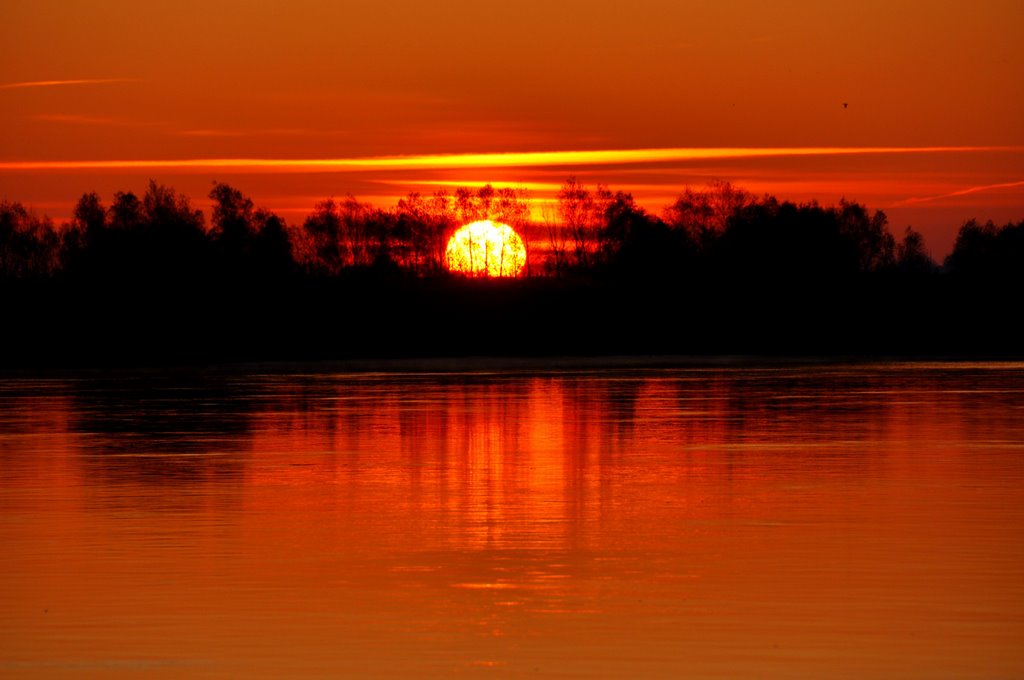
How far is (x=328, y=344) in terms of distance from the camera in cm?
11962

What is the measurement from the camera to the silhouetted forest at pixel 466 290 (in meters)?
118

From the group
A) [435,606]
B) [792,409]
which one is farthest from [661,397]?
[435,606]

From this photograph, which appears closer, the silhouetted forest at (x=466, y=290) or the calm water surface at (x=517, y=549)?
the calm water surface at (x=517, y=549)

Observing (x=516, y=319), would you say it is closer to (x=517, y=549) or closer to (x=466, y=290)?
(x=466, y=290)

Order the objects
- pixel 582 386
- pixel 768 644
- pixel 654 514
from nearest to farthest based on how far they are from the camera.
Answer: pixel 768 644, pixel 654 514, pixel 582 386

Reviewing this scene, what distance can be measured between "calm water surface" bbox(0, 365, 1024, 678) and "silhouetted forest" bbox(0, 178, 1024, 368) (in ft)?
247

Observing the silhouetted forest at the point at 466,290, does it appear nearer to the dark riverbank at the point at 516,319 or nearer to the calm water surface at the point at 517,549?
the dark riverbank at the point at 516,319

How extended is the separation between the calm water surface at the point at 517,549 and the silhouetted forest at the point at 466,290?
75356 millimetres

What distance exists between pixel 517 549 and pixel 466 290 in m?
112

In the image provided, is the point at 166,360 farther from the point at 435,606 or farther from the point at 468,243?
the point at 435,606

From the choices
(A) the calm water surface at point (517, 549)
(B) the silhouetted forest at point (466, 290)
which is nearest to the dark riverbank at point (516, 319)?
(B) the silhouetted forest at point (466, 290)

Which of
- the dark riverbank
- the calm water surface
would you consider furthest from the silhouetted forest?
the calm water surface

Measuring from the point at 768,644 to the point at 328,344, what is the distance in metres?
108

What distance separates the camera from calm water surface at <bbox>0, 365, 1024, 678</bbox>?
12.3 metres
